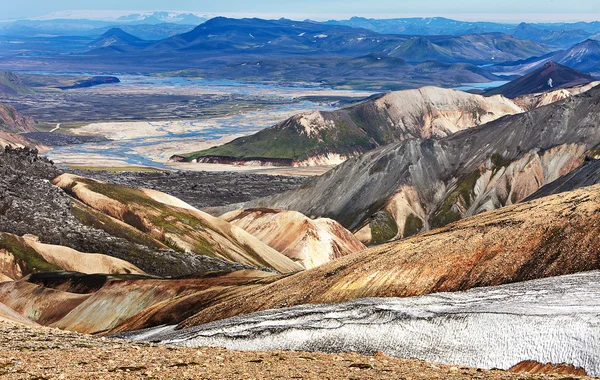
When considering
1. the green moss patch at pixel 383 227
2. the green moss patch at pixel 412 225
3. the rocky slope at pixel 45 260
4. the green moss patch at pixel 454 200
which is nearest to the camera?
the rocky slope at pixel 45 260

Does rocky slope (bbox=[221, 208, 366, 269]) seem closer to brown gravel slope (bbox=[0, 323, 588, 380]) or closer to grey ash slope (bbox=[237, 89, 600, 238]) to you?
grey ash slope (bbox=[237, 89, 600, 238])

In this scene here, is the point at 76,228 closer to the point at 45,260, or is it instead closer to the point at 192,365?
the point at 45,260

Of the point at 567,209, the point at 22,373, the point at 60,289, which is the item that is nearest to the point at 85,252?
the point at 60,289

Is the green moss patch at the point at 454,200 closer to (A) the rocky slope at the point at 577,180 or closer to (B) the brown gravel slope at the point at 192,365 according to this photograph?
(A) the rocky slope at the point at 577,180

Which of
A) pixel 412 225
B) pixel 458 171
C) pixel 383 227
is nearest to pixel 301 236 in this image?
pixel 383 227

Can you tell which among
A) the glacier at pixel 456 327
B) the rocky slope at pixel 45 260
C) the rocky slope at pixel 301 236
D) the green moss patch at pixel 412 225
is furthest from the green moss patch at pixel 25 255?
the green moss patch at pixel 412 225

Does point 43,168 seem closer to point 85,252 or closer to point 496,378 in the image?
point 85,252
